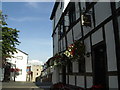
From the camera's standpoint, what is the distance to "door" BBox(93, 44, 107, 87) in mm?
7016

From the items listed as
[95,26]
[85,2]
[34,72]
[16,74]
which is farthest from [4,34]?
[34,72]

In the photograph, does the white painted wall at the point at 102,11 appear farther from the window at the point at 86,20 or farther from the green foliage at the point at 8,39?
the green foliage at the point at 8,39

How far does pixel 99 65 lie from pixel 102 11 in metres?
2.16

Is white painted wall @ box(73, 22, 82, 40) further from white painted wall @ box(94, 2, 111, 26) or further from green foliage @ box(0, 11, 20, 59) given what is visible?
green foliage @ box(0, 11, 20, 59)

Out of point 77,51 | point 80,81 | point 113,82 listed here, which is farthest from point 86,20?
point 80,81

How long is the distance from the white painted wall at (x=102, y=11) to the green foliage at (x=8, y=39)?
43.9 feet

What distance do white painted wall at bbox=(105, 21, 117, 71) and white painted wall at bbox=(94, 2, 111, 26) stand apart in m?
0.41

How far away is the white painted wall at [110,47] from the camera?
572 cm

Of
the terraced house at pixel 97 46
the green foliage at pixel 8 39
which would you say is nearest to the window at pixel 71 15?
the terraced house at pixel 97 46

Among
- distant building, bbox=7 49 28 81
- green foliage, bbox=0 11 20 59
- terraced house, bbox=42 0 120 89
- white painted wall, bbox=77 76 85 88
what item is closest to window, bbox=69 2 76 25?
terraced house, bbox=42 0 120 89

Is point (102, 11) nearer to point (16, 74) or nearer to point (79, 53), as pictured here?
point (79, 53)

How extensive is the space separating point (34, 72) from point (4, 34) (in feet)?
176

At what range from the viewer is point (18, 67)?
122ft

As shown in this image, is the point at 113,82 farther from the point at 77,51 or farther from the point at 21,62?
the point at 21,62
